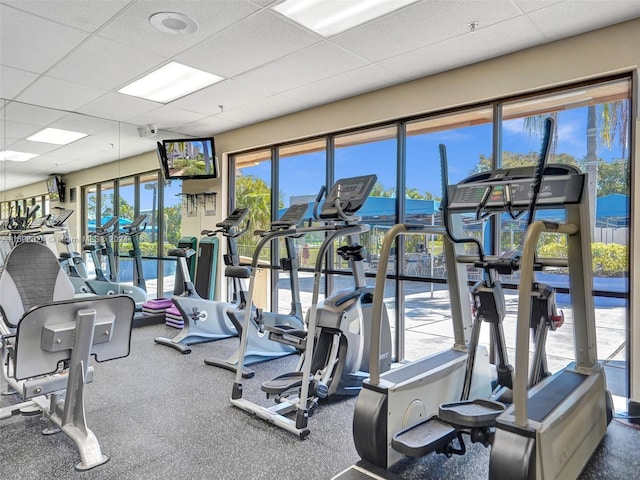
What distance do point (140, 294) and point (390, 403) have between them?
15.8ft

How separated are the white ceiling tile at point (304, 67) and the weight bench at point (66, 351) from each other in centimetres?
238

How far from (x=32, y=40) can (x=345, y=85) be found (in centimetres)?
267

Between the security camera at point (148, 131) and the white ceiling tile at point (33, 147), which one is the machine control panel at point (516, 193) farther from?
the white ceiling tile at point (33, 147)

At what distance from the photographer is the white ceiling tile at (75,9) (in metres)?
2.76

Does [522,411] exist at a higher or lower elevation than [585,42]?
lower

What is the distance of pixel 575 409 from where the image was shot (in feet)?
7.63

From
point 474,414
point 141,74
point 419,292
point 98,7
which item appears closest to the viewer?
point 474,414

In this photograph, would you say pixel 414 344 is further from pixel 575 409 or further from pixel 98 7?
pixel 98 7

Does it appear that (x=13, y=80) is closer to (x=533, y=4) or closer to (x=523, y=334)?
(x=533, y=4)

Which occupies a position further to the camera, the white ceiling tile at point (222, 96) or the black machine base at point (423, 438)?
the white ceiling tile at point (222, 96)

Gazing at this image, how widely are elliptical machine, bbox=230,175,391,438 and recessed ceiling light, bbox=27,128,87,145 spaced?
150 inches

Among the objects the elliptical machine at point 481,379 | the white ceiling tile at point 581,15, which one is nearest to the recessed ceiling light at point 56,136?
the elliptical machine at point 481,379

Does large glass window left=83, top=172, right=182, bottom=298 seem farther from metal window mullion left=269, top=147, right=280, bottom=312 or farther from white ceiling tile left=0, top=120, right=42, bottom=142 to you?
metal window mullion left=269, top=147, right=280, bottom=312

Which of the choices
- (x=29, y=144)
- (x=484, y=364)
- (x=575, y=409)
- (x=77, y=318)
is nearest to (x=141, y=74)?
(x=29, y=144)
